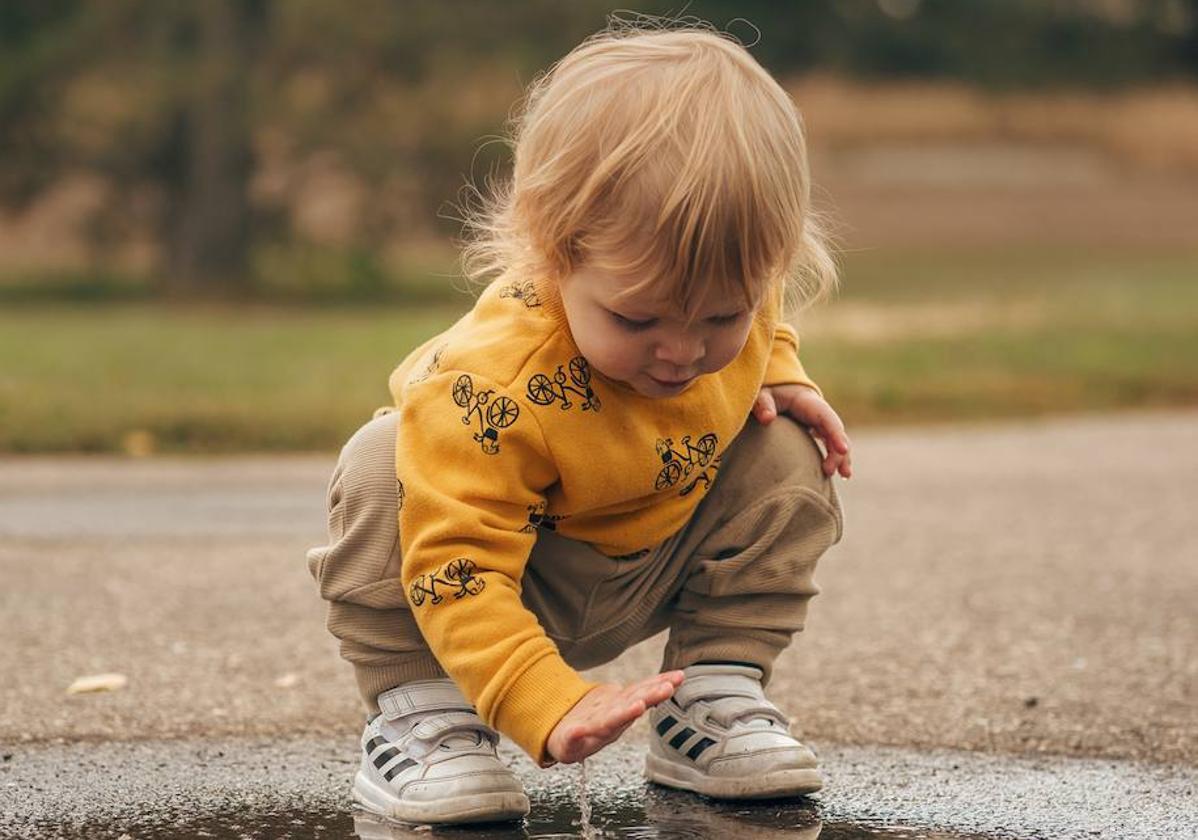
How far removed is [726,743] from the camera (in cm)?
219

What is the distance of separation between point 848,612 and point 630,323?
1633 millimetres

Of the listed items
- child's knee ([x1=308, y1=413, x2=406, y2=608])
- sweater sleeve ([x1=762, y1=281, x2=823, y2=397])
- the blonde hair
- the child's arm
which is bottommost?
child's knee ([x1=308, y1=413, x2=406, y2=608])

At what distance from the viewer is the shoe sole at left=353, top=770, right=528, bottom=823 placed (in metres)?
2.05

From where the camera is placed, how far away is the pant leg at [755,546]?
2.25 meters

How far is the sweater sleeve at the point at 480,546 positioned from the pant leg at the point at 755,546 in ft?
1.05

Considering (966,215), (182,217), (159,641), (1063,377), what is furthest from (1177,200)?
(159,641)

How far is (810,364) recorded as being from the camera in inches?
332

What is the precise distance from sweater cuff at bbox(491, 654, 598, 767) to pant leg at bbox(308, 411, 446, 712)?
0.70 feet

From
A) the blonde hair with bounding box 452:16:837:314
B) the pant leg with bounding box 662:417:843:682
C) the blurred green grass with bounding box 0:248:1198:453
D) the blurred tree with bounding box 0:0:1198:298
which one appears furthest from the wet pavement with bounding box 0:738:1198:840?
the blurred tree with bounding box 0:0:1198:298

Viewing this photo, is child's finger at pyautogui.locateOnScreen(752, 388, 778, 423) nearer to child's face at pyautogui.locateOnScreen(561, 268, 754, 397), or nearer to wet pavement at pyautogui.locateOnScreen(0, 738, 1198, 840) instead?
child's face at pyautogui.locateOnScreen(561, 268, 754, 397)

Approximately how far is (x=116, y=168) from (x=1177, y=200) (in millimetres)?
16785

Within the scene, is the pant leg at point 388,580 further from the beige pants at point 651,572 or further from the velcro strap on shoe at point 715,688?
the velcro strap on shoe at point 715,688

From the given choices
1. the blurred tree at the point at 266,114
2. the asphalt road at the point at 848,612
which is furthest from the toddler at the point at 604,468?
the blurred tree at the point at 266,114

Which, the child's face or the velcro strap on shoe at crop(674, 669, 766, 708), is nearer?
the child's face
